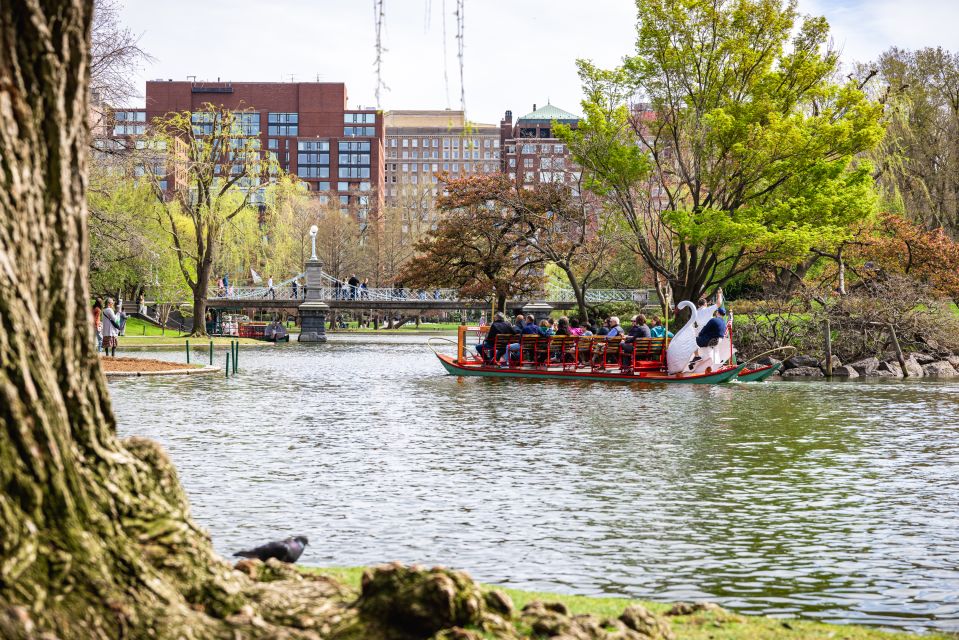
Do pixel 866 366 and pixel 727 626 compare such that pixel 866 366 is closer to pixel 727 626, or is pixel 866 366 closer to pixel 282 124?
pixel 727 626

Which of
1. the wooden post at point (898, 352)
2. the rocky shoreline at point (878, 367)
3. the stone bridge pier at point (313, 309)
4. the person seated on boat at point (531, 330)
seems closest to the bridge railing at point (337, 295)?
the stone bridge pier at point (313, 309)

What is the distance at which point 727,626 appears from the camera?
5844mm

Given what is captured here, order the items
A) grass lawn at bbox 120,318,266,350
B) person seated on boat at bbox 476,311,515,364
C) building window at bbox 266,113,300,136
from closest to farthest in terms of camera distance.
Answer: person seated on boat at bbox 476,311,515,364, grass lawn at bbox 120,318,266,350, building window at bbox 266,113,300,136

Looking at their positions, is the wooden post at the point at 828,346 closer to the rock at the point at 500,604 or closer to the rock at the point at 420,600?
the rock at the point at 500,604

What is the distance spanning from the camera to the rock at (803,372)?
34688mm

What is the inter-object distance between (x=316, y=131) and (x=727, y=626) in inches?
6978

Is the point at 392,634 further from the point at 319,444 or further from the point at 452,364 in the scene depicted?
the point at 452,364

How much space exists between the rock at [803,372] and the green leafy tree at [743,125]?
4.62 meters

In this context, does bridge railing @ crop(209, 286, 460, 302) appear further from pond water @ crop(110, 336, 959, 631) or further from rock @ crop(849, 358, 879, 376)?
pond water @ crop(110, 336, 959, 631)

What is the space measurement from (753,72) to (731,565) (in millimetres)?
34532

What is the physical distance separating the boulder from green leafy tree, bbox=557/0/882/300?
4.86 m

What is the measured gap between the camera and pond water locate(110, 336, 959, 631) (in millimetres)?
7508

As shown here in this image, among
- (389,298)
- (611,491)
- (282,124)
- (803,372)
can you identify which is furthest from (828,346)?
(282,124)

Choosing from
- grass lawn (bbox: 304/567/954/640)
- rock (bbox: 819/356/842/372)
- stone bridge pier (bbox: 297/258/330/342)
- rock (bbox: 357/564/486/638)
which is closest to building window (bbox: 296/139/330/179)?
stone bridge pier (bbox: 297/258/330/342)
